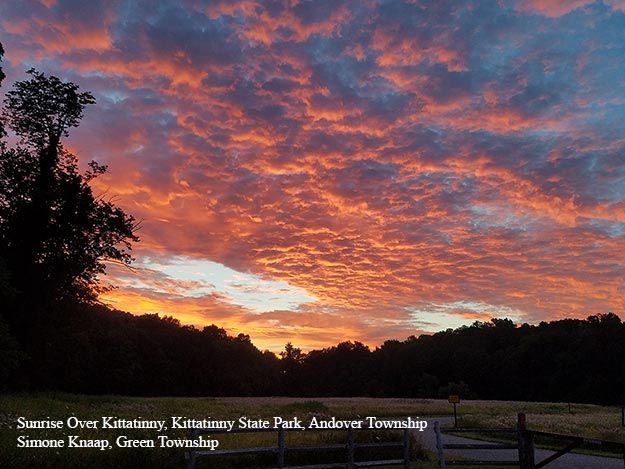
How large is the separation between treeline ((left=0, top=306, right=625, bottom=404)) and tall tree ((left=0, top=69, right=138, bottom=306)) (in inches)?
1829

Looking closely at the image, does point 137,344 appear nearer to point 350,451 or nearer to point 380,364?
point 380,364

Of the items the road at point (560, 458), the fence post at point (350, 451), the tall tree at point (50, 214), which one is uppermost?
the tall tree at point (50, 214)

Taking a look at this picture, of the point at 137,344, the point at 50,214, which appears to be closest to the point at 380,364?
the point at 137,344

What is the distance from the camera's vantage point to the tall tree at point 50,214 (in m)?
34.5

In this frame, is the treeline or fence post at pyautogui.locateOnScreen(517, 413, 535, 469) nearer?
fence post at pyautogui.locateOnScreen(517, 413, 535, 469)

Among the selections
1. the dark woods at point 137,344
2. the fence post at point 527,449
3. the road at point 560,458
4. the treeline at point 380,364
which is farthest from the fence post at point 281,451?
the treeline at point 380,364

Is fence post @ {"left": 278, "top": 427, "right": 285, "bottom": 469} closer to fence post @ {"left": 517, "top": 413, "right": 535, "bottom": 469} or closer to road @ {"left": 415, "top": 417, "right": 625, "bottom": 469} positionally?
fence post @ {"left": 517, "top": 413, "right": 535, "bottom": 469}

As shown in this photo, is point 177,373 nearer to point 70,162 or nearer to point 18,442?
Result: point 70,162

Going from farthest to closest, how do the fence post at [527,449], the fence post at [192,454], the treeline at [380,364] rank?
the treeline at [380,364] → the fence post at [527,449] → the fence post at [192,454]

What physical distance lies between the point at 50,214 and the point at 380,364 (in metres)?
114

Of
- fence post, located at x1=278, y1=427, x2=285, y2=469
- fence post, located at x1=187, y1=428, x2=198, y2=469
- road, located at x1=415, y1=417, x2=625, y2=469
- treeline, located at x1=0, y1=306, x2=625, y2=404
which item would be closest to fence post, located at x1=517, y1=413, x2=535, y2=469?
fence post, located at x1=278, y1=427, x2=285, y2=469

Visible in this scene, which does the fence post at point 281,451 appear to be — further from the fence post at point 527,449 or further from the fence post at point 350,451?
the fence post at point 527,449

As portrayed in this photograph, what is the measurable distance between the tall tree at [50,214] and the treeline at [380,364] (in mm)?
46468

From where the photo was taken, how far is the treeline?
99812mm
